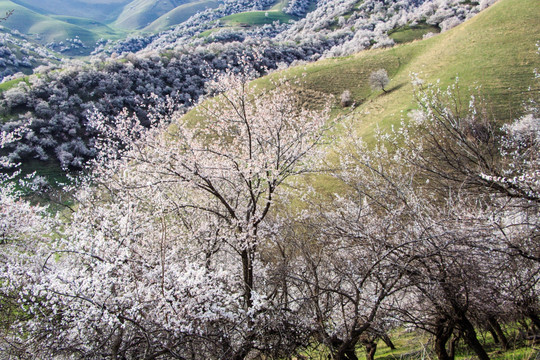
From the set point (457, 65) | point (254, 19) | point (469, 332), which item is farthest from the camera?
point (254, 19)

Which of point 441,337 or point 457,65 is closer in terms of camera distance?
point 441,337

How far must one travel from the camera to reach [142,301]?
15.4 feet

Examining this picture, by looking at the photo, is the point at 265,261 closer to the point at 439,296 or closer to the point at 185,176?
the point at 185,176

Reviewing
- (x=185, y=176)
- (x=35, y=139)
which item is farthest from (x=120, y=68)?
(x=185, y=176)

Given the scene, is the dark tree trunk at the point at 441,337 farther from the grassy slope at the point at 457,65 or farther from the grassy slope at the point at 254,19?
the grassy slope at the point at 254,19

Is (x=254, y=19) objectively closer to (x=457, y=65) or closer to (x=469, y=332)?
(x=457, y=65)

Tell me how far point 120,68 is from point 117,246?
2922 inches

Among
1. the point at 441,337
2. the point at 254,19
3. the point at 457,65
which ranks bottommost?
the point at 441,337

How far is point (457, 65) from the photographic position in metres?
32.1

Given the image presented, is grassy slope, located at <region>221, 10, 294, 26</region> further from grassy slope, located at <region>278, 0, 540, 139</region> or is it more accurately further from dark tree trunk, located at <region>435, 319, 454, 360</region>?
dark tree trunk, located at <region>435, 319, 454, 360</region>

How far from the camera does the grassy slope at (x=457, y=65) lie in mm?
27344

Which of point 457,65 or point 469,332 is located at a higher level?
point 457,65

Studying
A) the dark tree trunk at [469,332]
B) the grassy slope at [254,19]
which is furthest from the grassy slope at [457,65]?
the grassy slope at [254,19]

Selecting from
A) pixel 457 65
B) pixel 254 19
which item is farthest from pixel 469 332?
pixel 254 19
